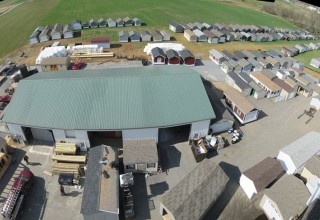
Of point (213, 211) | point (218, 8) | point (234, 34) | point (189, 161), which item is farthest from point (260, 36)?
point (213, 211)

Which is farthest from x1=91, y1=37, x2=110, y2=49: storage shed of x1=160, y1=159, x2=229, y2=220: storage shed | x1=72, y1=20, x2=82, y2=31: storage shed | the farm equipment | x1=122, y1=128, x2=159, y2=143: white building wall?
the farm equipment

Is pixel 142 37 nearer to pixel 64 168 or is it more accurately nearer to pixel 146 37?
pixel 146 37

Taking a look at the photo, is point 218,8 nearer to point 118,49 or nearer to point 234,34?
point 234,34

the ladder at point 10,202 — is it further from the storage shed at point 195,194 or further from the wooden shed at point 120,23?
the wooden shed at point 120,23

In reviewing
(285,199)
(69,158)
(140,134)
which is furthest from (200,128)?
(69,158)

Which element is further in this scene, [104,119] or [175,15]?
[175,15]

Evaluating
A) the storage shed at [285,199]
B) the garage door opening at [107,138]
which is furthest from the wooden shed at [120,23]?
the storage shed at [285,199]
